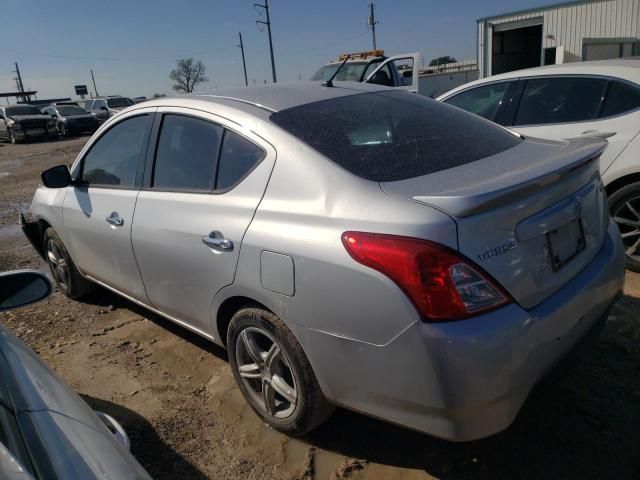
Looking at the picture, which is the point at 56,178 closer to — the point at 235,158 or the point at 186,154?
the point at 186,154

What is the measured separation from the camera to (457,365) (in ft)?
5.76

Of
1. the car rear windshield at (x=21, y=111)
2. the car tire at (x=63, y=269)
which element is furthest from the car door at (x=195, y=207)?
the car rear windshield at (x=21, y=111)

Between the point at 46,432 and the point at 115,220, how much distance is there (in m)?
2.23

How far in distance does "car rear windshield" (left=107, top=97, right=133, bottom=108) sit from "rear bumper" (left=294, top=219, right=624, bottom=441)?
30.9 metres

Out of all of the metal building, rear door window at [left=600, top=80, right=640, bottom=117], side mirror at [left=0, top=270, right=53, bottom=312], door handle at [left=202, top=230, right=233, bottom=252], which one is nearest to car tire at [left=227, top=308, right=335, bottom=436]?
door handle at [left=202, top=230, right=233, bottom=252]

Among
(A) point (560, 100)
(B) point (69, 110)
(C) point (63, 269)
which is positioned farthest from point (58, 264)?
(B) point (69, 110)

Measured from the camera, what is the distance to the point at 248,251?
91.0 inches

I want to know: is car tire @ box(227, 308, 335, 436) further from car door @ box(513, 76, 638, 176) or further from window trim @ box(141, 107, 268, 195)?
car door @ box(513, 76, 638, 176)

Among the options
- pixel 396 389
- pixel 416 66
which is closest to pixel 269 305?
pixel 396 389

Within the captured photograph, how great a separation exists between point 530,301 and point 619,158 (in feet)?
9.42

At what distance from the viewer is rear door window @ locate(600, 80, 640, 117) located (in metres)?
4.17

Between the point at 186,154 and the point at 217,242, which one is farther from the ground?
the point at 186,154

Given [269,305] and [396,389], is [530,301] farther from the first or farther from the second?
[269,305]

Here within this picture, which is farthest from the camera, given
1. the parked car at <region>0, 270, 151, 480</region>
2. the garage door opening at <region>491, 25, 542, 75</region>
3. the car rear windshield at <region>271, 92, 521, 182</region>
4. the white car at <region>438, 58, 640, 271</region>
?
the garage door opening at <region>491, 25, 542, 75</region>
